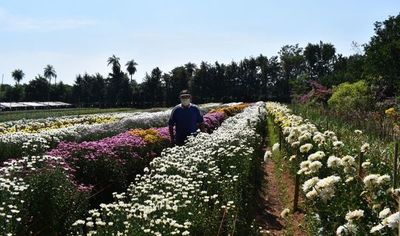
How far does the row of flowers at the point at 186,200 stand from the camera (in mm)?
5195

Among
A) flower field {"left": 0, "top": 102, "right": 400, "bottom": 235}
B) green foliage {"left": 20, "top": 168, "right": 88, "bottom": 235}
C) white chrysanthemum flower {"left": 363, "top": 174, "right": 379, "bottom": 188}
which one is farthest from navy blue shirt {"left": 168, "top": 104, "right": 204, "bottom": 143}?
white chrysanthemum flower {"left": 363, "top": 174, "right": 379, "bottom": 188}

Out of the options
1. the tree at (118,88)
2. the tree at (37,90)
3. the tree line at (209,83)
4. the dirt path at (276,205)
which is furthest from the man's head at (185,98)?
the tree at (37,90)

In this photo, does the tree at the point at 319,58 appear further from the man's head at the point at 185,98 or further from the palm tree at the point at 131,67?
the man's head at the point at 185,98

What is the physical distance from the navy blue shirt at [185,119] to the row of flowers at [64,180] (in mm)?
1093

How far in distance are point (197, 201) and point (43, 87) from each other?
94006mm

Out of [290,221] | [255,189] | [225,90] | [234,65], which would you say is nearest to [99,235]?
[290,221]

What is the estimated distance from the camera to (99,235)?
4.95m

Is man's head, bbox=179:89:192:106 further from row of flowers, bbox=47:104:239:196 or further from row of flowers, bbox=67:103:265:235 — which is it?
row of flowers, bbox=47:104:239:196

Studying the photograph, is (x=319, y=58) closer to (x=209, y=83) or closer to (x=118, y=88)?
(x=209, y=83)

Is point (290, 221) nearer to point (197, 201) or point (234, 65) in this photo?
point (197, 201)

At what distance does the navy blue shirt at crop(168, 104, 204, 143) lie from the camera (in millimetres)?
11016

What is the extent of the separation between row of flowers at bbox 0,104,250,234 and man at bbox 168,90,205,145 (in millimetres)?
1024

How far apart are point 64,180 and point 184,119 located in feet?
14.5

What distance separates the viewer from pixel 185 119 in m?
11.1
